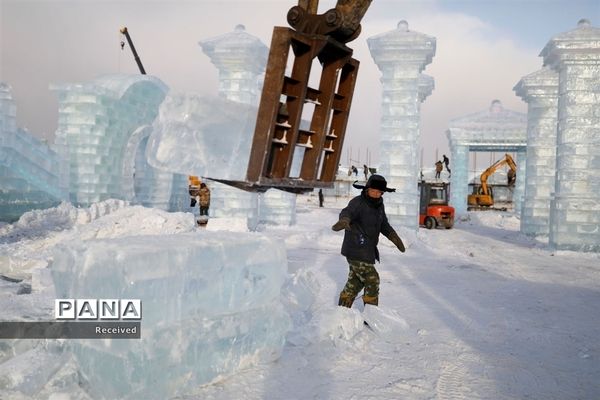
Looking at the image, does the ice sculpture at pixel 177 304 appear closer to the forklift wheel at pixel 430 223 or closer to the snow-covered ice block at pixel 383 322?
the snow-covered ice block at pixel 383 322

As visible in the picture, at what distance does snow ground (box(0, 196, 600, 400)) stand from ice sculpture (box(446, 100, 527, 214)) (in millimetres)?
15801

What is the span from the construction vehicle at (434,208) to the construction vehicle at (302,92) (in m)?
14.9

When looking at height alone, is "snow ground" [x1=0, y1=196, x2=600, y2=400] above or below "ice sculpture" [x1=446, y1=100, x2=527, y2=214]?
below

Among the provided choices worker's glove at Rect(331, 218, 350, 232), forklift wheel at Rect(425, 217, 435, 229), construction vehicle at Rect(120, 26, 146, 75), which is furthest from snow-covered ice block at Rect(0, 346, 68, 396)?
construction vehicle at Rect(120, 26, 146, 75)

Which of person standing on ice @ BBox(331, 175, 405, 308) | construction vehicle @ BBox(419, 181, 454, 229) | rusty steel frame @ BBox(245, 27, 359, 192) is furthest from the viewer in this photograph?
construction vehicle @ BBox(419, 181, 454, 229)

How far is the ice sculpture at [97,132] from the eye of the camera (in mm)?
13867

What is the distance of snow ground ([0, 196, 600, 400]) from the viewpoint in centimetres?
314

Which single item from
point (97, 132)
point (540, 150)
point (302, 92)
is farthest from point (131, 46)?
point (302, 92)

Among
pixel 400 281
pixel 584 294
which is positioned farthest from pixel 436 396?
pixel 584 294

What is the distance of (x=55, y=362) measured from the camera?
2.79m

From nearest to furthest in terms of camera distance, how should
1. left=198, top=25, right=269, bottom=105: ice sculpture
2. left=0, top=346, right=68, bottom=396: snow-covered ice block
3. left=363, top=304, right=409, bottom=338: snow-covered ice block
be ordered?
left=0, top=346, right=68, bottom=396: snow-covered ice block → left=363, top=304, right=409, bottom=338: snow-covered ice block → left=198, top=25, right=269, bottom=105: ice sculpture

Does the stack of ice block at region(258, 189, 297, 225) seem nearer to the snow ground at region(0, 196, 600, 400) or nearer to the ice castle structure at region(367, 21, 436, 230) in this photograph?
the ice castle structure at region(367, 21, 436, 230)

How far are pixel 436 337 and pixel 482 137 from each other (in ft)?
70.6

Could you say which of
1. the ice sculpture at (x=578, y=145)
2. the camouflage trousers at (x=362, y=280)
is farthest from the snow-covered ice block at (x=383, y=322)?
the ice sculpture at (x=578, y=145)
